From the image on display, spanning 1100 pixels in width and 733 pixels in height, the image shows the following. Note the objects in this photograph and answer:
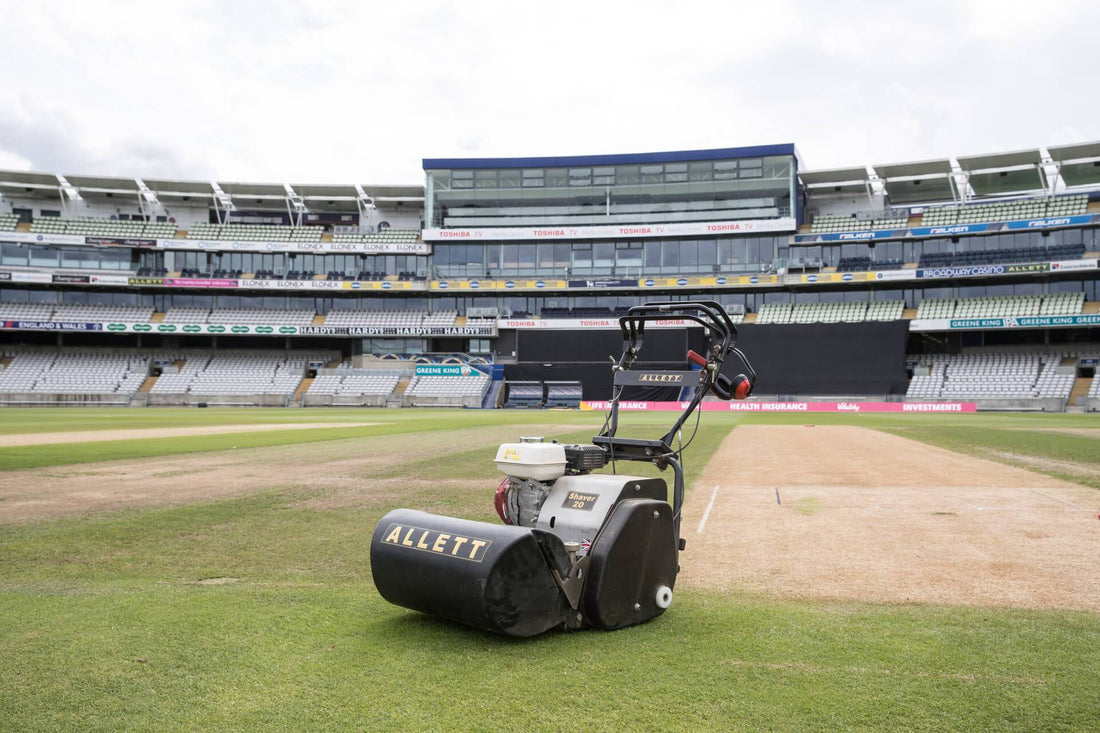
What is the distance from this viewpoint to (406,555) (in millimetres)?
4574

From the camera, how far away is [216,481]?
1226 centimetres

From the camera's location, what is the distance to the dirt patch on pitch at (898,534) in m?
5.93

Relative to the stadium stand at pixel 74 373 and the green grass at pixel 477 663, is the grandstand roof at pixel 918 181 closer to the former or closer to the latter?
the stadium stand at pixel 74 373

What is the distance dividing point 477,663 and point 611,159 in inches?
2651


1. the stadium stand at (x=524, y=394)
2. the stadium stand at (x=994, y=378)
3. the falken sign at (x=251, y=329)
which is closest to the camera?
the stadium stand at (x=994, y=378)

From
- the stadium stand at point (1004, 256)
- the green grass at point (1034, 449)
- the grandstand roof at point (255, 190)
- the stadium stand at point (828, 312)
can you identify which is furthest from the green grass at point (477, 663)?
the grandstand roof at point (255, 190)

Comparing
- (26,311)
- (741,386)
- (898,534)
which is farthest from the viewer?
(26,311)

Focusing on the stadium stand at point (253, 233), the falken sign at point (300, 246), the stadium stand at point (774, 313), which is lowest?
the stadium stand at point (774, 313)

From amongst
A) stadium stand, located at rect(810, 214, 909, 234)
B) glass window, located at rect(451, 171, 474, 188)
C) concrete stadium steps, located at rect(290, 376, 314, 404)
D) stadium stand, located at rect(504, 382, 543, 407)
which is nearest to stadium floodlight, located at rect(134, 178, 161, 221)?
concrete stadium steps, located at rect(290, 376, 314, 404)

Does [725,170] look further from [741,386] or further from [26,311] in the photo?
[741,386]

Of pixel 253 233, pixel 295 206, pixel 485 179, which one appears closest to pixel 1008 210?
pixel 485 179

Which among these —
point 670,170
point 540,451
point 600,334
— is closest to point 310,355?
point 600,334

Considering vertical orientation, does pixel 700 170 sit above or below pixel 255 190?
above

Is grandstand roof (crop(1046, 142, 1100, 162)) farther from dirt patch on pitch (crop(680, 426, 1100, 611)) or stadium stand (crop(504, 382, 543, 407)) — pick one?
dirt patch on pitch (crop(680, 426, 1100, 611))
